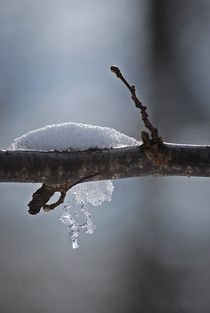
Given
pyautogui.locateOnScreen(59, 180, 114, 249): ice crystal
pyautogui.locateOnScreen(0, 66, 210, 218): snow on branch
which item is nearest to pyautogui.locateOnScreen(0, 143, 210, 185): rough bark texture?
pyautogui.locateOnScreen(0, 66, 210, 218): snow on branch

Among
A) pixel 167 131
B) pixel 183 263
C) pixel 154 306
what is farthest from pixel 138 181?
pixel 183 263

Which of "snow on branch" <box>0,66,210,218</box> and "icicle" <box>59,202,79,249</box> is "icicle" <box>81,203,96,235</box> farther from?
"snow on branch" <box>0,66,210,218</box>

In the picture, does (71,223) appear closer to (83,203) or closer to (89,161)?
(83,203)

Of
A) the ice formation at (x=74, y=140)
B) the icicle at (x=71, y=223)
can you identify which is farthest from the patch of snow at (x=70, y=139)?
the icicle at (x=71, y=223)

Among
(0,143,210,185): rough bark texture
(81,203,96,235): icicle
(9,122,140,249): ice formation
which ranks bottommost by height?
(81,203,96,235): icicle

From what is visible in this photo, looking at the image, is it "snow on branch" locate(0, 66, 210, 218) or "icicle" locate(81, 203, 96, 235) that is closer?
"snow on branch" locate(0, 66, 210, 218)

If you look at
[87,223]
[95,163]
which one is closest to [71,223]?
[87,223]

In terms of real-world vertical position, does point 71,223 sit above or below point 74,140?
below

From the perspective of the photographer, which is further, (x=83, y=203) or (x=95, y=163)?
(x=83, y=203)
